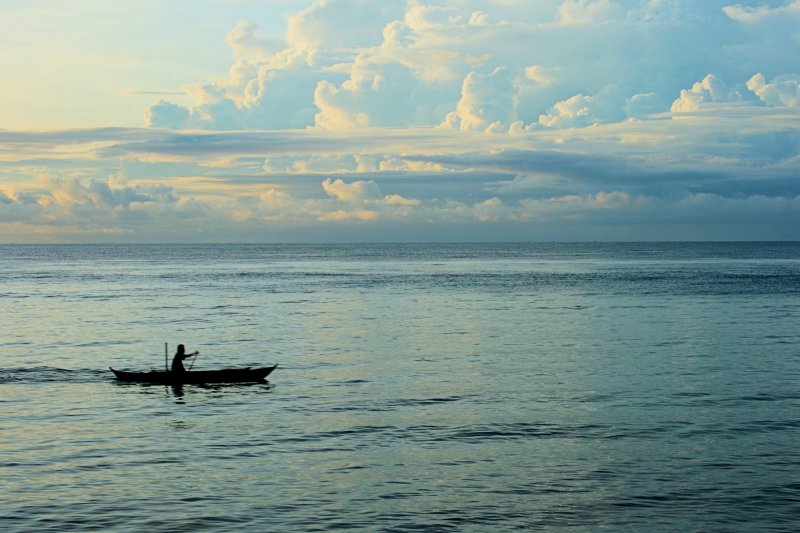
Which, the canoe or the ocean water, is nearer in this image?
the ocean water

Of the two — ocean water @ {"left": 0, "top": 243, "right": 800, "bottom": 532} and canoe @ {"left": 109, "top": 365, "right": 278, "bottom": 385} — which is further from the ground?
canoe @ {"left": 109, "top": 365, "right": 278, "bottom": 385}

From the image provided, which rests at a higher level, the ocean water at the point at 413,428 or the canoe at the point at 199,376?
the canoe at the point at 199,376

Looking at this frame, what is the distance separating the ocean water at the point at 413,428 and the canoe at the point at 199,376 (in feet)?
2.23

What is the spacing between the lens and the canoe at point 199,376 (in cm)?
3856

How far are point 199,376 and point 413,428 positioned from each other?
12.9m

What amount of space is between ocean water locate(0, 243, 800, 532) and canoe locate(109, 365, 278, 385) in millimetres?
678

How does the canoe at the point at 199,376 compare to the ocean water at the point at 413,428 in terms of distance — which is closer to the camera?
the ocean water at the point at 413,428

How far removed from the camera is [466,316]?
69562 mm

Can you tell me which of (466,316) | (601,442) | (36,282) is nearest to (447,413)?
(601,442)

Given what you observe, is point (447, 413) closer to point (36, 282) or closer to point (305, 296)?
point (305, 296)

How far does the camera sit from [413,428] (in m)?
29.4

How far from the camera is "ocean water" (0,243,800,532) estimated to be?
69.3 ft

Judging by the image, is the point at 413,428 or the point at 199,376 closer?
the point at 413,428

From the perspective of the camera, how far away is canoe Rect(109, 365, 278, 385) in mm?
38562
